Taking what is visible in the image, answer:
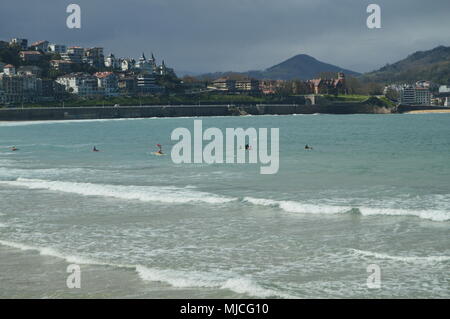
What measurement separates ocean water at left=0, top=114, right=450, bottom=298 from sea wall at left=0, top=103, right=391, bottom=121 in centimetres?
10699

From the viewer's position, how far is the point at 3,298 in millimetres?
11414

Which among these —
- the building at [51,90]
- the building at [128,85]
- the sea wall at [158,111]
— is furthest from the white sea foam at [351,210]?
the building at [128,85]

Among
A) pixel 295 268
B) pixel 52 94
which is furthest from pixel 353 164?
pixel 52 94

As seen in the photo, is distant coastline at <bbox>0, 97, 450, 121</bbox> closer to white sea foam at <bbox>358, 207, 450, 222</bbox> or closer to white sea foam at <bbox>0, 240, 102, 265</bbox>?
white sea foam at <bbox>0, 240, 102, 265</bbox>

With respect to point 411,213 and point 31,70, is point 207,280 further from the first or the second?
point 31,70

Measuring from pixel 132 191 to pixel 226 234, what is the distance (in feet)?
29.6

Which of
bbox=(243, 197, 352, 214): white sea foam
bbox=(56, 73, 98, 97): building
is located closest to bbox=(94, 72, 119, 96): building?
bbox=(56, 73, 98, 97): building

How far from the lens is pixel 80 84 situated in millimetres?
180000

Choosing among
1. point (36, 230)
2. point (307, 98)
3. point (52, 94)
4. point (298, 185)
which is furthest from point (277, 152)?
point (307, 98)

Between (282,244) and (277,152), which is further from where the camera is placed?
(277,152)

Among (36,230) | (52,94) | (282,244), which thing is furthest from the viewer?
(52,94)
